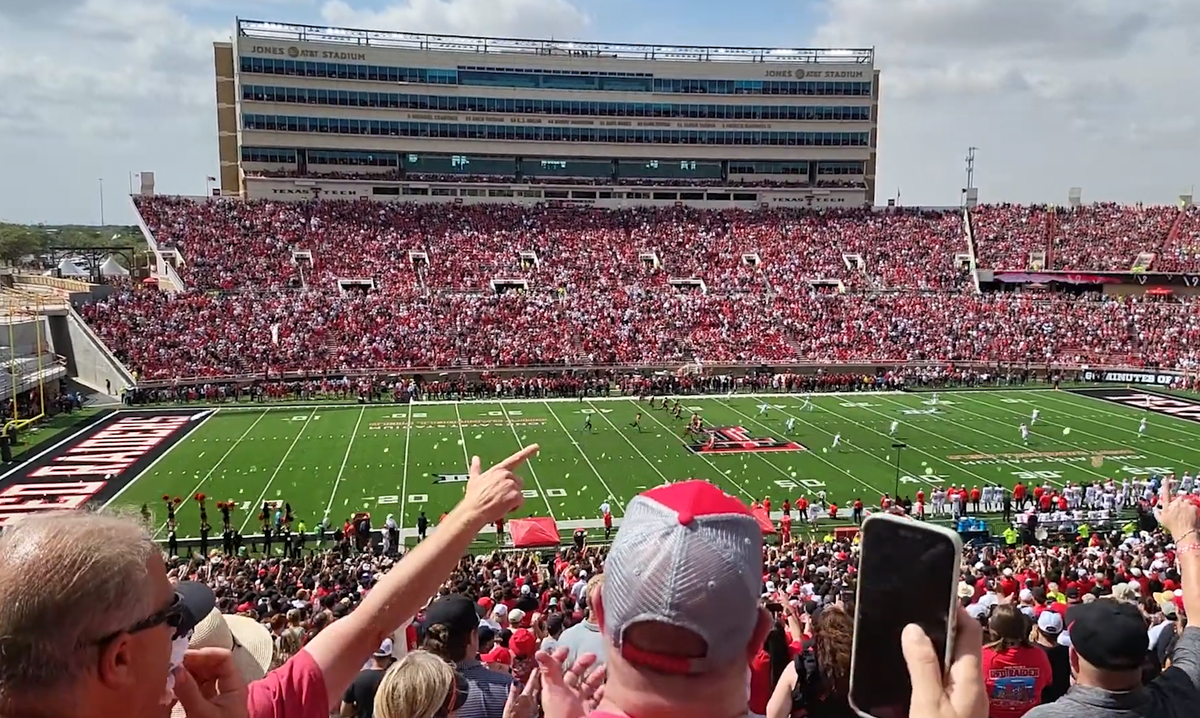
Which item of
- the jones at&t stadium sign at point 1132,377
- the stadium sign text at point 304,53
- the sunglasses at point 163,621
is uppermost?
the stadium sign text at point 304,53

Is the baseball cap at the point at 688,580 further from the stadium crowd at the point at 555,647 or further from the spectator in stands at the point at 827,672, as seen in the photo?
the spectator in stands at the point at 827,672

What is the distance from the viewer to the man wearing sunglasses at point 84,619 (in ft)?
5.32

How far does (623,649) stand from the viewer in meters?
1.78

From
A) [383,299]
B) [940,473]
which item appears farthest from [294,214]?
[940,473]

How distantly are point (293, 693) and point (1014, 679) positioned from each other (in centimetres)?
408

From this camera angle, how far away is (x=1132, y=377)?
41156 millimetres

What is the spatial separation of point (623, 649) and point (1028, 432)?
31.8 metres

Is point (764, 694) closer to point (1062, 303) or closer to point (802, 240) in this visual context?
point (1062, 303)

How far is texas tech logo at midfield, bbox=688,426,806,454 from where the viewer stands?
28250 millimetres

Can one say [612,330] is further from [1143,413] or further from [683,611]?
[683,611]

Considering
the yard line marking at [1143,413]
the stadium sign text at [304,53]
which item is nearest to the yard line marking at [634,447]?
the yard line marking at [1143,413]

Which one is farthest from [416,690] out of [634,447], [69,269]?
[69,269]

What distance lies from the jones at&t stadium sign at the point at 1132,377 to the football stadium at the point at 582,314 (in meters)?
0.19

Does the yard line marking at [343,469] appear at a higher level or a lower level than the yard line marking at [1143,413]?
lower
